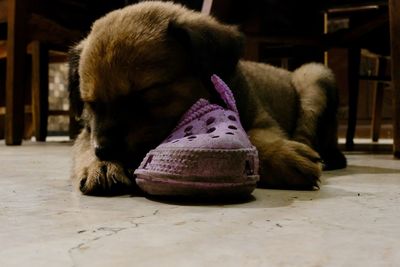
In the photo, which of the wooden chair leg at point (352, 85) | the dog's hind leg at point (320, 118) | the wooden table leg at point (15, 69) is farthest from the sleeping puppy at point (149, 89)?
the wooden chair leg at point (352, 85)

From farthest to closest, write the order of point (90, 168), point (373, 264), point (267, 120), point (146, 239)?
point (267, 120)
point (90, 168)
point (146, 239)
point (373, 264)

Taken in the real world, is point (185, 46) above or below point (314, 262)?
above

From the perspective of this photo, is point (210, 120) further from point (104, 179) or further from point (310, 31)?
point (310, 31)

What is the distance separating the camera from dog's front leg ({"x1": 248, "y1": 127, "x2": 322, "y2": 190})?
64.2 inches

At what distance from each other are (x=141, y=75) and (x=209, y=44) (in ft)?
0.93

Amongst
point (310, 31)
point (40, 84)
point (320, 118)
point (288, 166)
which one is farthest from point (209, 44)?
point (40, 84)

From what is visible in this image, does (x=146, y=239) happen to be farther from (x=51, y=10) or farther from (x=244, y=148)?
(x=51, y=10)

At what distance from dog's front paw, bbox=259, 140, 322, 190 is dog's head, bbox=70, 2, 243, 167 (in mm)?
292

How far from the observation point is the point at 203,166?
53.6 inches

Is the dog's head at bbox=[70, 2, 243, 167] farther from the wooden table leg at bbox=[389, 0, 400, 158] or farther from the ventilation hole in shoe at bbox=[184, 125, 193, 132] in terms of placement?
the wooden table leg at bbox=[389, 0, 400, 158]

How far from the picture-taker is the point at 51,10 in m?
4.04

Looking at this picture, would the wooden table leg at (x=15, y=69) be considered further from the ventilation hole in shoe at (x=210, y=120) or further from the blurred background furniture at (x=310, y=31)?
the ventilation hole in shoe at (x=210, y=120)

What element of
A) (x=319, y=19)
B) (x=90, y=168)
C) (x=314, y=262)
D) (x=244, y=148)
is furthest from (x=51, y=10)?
(x=314, y=262)

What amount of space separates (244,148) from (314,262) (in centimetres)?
64
